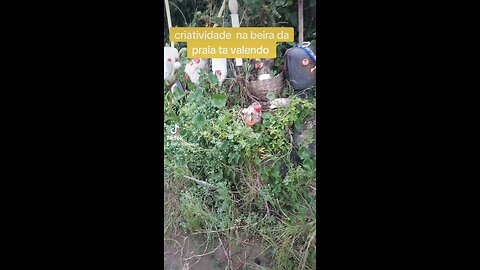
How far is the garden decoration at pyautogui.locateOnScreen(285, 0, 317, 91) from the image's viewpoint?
3356 mm

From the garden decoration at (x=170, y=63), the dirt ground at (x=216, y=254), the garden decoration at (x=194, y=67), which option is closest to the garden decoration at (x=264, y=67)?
the garden decoration at (x=194, y=67)

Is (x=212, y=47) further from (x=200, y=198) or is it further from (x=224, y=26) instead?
(x=200, y=198)

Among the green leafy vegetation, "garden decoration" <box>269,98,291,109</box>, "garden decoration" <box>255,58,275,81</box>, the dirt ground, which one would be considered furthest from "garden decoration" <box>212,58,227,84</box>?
the dirt ground

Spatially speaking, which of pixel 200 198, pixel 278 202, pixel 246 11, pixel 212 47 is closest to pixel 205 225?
pixel 200 198

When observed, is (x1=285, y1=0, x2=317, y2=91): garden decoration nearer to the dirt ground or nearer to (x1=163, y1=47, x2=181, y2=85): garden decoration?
(x1=163, y1=47, x2=181, y2=85): garden decoration

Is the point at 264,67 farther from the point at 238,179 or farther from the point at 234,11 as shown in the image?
the point at 238,179

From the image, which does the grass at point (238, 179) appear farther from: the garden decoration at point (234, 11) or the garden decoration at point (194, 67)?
the garden decoration at point (234, 11)
